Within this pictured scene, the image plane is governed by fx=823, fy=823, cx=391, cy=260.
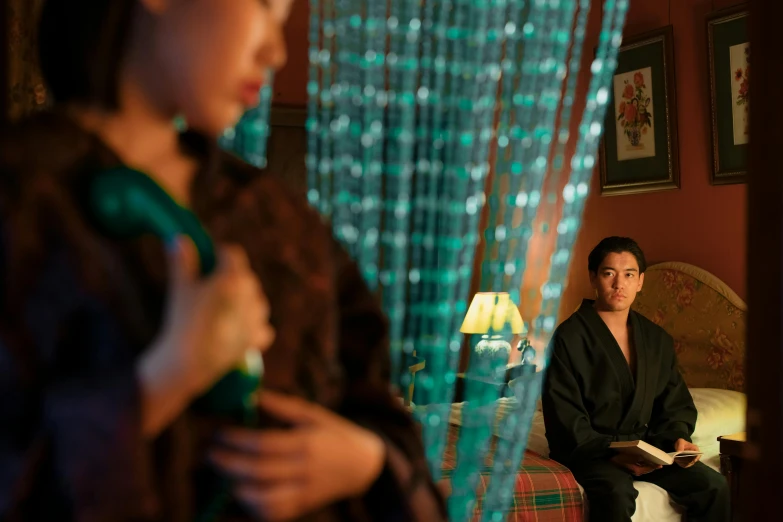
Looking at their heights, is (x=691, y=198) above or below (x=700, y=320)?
above

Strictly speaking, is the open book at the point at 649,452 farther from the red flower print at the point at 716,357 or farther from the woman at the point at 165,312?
the woman at the point at 165,312

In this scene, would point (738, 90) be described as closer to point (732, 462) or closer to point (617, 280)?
point (617, 280)

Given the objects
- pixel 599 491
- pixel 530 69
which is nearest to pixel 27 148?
pixel 530 69

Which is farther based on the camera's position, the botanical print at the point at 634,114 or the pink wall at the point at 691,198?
the botanical print at the point at 634,114

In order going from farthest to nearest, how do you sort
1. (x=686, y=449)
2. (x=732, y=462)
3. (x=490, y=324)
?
(x=490, y=324)
(x=686, y=449)
(x=732, y=462)

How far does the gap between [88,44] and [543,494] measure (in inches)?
81.8

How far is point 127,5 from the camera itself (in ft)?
1.78

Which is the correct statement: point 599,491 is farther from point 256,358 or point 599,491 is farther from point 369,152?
point 256,358

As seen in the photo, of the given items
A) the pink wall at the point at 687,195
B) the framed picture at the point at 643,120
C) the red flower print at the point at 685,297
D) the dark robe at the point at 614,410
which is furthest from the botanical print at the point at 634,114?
the dark robe at the point at 614,410

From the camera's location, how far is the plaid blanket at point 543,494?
2.30 meters

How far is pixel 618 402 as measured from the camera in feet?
8.79

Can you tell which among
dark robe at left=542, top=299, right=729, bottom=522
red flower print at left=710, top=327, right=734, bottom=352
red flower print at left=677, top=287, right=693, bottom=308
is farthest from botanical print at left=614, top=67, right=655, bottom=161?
dark robe at left=542, top=299, right=729, bottom=522

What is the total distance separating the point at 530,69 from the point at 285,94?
9.87 feet

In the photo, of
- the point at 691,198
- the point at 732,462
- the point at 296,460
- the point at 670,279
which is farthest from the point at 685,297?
the point at 296,460
